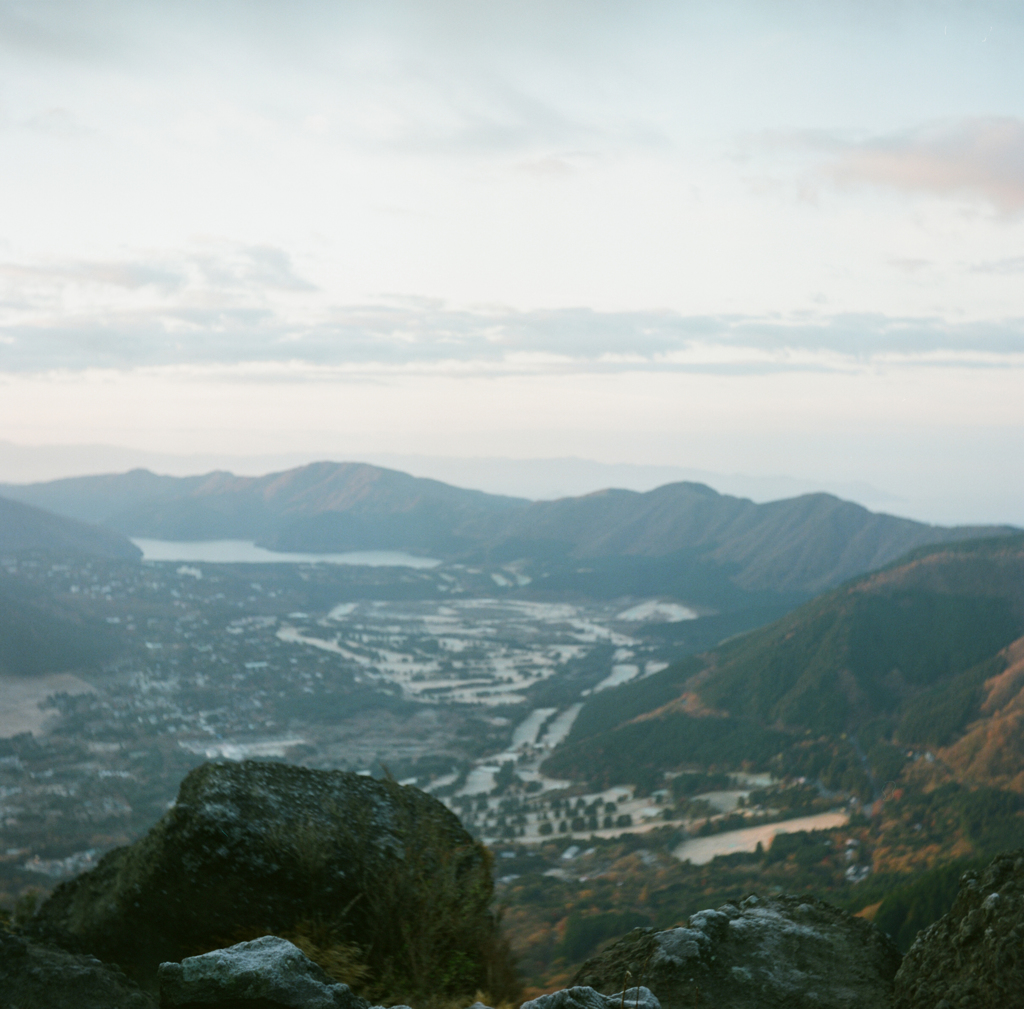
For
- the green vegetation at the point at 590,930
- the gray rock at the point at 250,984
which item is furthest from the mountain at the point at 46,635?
the gray rock at the point at 250,984

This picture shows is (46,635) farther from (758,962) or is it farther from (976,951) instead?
(976,951)

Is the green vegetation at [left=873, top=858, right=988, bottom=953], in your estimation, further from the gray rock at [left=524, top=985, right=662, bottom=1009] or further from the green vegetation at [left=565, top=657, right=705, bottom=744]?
the green vegetation at [left=565, top=657, right=705, bottom=744]

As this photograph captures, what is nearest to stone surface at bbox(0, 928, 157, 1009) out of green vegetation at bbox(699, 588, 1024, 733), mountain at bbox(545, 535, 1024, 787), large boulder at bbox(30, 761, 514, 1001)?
large boulder at bbox(30, 761, 514, 1001)

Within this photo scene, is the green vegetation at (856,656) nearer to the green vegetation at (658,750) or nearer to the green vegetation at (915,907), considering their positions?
the green vegetation at (658,750)

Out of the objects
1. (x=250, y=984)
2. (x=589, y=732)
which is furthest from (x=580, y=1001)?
(x=589, y=732)

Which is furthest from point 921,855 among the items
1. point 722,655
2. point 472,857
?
point 722,655

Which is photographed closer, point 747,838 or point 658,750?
point 747,838
